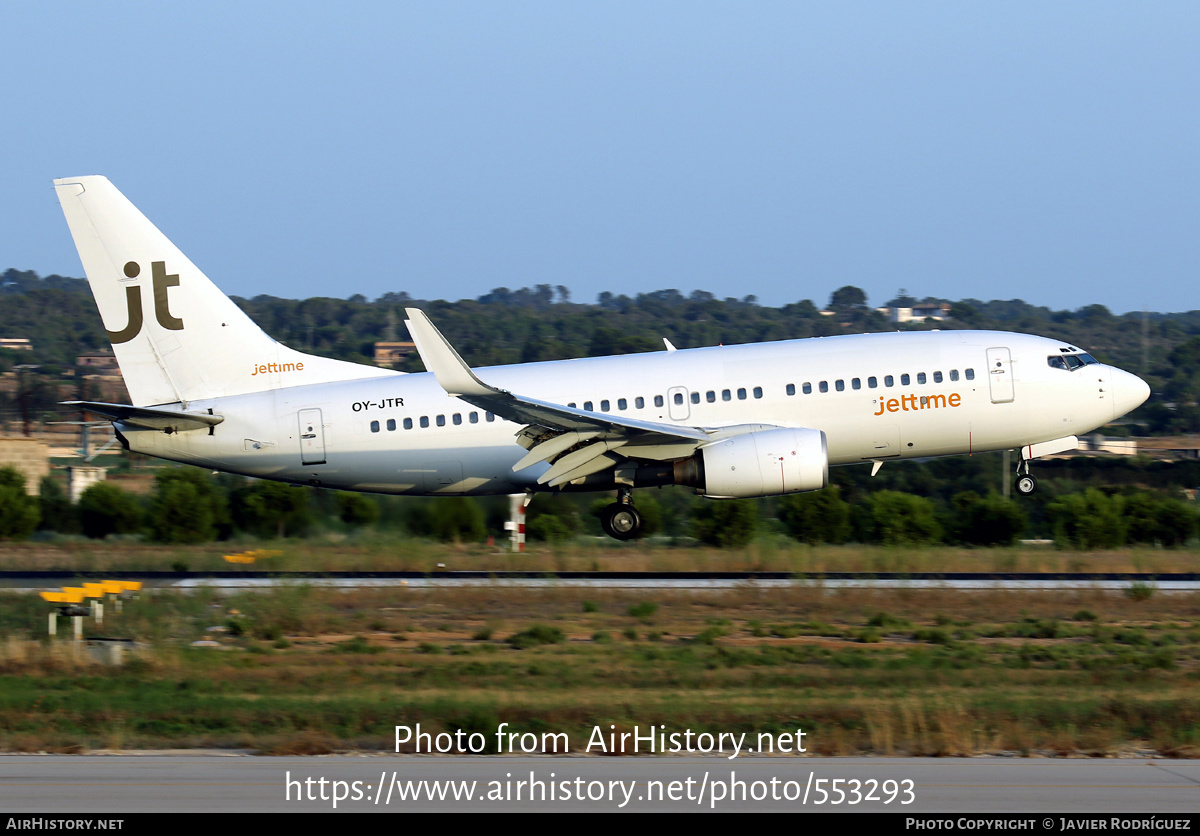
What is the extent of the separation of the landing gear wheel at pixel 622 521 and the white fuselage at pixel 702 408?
170 centimetres

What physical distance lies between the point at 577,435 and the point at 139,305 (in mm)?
9058

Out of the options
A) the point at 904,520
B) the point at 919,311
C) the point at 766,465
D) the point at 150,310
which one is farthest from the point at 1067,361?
the point at 919,311

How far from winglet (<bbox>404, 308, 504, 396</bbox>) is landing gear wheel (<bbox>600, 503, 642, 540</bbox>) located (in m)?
4.92

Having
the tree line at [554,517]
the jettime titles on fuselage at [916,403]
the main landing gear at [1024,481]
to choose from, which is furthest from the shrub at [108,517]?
the main landing gear at [1024,481]

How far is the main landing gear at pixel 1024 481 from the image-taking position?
84.2 feet

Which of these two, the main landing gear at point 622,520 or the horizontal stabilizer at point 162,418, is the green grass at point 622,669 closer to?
the main landing gear at point 622,520

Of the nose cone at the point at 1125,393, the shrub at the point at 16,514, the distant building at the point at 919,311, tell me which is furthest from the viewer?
the distant building at the point at 919,311

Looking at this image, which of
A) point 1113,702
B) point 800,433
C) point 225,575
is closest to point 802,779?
point 1113,702

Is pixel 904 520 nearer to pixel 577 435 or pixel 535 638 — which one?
pixel 577 435

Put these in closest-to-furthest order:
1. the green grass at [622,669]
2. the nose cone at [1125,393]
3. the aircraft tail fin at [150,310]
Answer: the green grass at [622,669]
the aircraft tail fin at [150,310]
the nose cone at [1125,393]

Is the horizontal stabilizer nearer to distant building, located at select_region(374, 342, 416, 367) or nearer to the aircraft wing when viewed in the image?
the aircraft wing

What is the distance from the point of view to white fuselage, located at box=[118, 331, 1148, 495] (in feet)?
82.8

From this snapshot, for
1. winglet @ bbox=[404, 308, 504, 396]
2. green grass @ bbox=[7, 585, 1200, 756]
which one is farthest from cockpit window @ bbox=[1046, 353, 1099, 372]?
winglet @ bbox=[404, 308, 504, 396]

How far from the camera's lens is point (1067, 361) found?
85.5 feet
